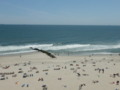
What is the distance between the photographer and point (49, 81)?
3409 cm

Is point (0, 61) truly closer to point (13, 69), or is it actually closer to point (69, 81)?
point (13, 69)

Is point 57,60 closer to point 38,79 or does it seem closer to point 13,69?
point 13,69

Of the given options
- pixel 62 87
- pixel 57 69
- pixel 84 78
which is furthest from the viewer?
pixel 57 69

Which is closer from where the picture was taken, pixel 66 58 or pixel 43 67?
pixel 43 67

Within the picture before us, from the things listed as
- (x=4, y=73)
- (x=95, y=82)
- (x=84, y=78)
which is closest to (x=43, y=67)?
(x=4, y=73)

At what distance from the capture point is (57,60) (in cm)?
5341

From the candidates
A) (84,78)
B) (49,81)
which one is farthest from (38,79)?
(84,78)

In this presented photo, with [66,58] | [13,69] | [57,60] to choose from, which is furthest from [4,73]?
[66,58]

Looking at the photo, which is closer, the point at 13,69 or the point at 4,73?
the point at 4,73

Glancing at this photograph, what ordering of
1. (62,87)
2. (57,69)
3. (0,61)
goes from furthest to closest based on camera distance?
(0,61), (57,69), (62,87)

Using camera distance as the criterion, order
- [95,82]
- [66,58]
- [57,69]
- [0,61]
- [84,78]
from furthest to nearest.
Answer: [66,58] → [0,61] → [57,69] → [84,78] → [95,82]

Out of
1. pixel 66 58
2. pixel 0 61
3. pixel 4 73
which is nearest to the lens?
pixel 4 73

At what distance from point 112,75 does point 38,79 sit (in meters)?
13.4

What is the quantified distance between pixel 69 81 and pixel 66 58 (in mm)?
22182
